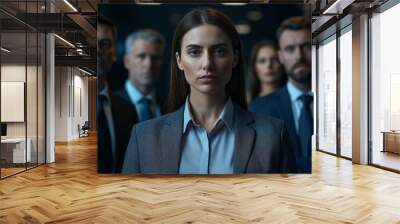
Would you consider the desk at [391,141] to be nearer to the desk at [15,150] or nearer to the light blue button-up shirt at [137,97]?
the light blue button-up shirt at [137,97]

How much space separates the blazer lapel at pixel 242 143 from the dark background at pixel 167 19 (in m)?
1.21

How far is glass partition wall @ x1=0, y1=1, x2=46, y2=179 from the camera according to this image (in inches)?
265

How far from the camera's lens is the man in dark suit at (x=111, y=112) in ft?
21.2

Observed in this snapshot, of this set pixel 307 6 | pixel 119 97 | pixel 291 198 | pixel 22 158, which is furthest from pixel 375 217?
pixel 22 158

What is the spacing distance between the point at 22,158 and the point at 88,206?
3.61 metres

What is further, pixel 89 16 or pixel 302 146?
pixel 89 16

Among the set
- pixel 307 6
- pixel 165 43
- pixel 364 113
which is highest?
pixel 307 6

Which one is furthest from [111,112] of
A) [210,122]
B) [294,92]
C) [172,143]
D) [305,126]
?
[305,126]

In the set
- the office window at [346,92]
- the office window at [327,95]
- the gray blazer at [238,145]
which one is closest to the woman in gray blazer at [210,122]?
the gray blazer at [238,145]

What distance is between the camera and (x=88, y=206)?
15.2 feet

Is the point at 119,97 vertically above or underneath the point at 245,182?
above

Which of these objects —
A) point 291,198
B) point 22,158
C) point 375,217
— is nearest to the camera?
point 375,217

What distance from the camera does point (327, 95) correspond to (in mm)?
11047

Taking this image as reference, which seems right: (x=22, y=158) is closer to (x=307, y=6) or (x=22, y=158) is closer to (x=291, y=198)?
(x=291, y=198)
